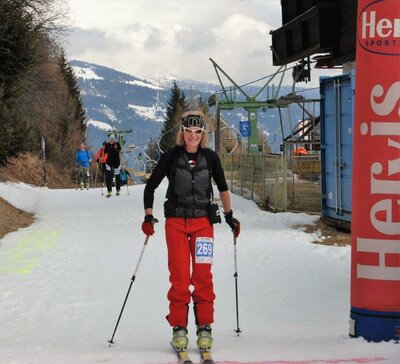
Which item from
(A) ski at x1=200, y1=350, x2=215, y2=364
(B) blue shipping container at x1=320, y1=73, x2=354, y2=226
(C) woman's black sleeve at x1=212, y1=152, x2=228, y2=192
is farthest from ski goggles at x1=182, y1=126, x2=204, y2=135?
(B) blue shipping container at x1=320, y1=73, x2=354, y2=226

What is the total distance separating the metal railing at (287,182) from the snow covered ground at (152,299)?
6.90 ft

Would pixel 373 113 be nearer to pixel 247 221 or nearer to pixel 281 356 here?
pixel 281 356

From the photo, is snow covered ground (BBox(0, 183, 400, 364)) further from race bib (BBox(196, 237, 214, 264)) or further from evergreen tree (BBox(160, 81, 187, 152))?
evergreen tree (BBox(160, 81, 187, 152))

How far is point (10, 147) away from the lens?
51.2 ft

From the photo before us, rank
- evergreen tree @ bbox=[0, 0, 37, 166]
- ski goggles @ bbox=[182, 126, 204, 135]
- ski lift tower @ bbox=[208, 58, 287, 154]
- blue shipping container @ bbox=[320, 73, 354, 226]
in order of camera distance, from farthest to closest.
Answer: ski lift tower @ bbox=[208, 58, 287, 154] → evergreen tree @ bbox=[0, 0, 37, 166] → blue shipping container @ bbox=[320, 73, 354, 226] → ski goggles @ bbox=[182, 126, 204, 135]

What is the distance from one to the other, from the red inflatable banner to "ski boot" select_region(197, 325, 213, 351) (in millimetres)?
1214

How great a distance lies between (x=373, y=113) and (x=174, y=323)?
2.34m

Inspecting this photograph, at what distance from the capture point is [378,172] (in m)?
5.40

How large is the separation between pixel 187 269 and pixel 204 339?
593 mm

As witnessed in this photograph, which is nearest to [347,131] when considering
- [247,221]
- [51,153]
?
[247,221]

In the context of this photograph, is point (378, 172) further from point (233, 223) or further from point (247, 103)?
point (247, 103)

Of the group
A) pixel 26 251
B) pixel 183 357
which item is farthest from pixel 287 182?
pixel 183 357

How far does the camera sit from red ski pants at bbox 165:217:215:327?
561cm

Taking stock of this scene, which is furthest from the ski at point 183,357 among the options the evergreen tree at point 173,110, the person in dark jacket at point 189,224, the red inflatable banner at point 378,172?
the evergreen tree at point 173,110
